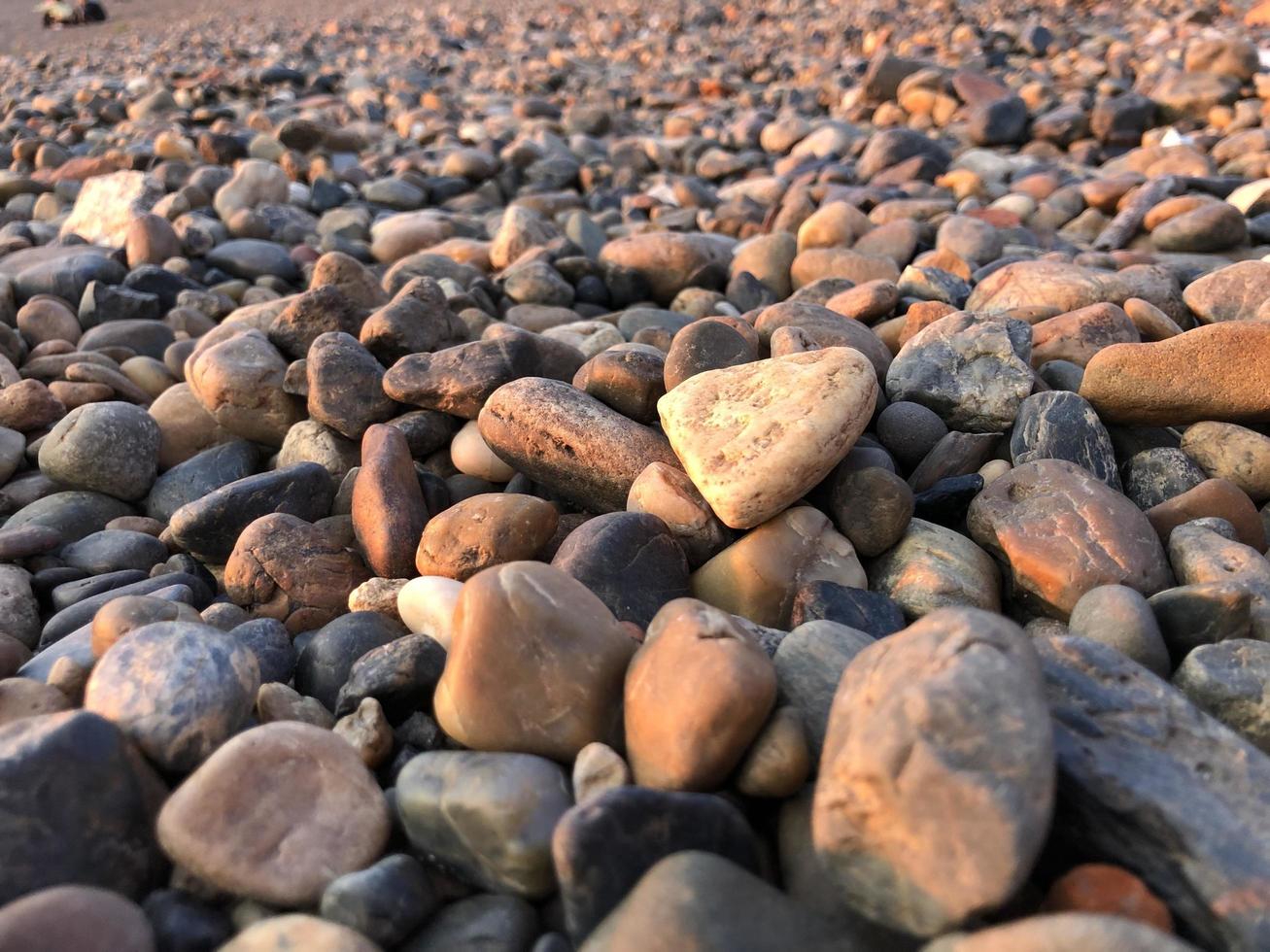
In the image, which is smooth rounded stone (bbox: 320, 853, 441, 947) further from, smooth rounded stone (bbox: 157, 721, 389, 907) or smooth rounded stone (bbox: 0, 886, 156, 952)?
smooth rounded stone (bbox: 0, 886, 156, 952)

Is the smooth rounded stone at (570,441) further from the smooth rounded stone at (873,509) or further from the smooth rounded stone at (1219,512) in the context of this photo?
the smooth rounded stone at (1219,512)

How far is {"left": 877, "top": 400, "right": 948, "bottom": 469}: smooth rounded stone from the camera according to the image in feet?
9.31

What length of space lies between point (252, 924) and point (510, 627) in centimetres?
66

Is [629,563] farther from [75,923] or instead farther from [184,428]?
[184,428]

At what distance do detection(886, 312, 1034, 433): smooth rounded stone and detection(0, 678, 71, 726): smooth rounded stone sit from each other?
2.40m

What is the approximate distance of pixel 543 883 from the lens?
1656 mm

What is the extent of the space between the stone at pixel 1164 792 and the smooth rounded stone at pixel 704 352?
55.0 inches

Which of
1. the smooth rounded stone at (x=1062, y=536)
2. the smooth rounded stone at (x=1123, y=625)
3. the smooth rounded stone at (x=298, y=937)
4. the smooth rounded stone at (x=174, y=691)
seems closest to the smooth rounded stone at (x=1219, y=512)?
the smooth rounded stone at (x=1062, y=536)

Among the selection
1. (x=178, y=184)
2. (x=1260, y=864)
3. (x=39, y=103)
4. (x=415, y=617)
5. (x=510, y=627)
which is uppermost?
(x=39, y=103)

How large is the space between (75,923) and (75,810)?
0.25 m

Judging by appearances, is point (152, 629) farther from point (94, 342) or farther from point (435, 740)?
point (94, 342)

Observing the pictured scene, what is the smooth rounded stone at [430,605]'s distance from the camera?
2270 millimetres

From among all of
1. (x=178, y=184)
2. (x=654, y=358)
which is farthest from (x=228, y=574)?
(x=178, y=184)

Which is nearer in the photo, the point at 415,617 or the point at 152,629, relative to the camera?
→ the point at 152,629
